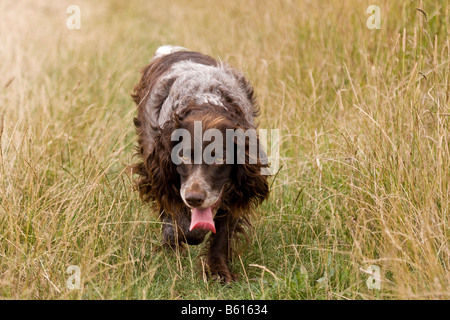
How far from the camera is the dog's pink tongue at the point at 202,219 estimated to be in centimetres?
370

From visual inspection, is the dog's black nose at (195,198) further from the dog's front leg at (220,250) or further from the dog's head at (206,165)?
the dog's front leg at (220,250)

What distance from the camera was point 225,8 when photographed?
945 centimetres

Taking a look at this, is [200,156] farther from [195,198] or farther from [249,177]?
[249,177]

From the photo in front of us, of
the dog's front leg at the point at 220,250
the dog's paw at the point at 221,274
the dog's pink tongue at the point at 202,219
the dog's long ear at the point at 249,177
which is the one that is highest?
the dog's long ear at the point at 249,177

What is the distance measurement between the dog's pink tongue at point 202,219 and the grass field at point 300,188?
26 cm

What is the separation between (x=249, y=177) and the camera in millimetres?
3898

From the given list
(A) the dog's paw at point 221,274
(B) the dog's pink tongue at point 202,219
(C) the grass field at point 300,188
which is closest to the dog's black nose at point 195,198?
(B) the dog's pink tongue at point 202,219

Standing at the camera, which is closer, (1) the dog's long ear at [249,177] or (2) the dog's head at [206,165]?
(2) the dog's head at [206,165]

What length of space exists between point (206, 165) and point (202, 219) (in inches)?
12.4

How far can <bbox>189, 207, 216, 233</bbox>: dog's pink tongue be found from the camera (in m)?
3.70

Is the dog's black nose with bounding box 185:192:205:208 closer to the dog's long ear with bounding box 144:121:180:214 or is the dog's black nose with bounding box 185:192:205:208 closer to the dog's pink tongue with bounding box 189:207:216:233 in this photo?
the dog's pink tongue with bounding box 189:207:216:233

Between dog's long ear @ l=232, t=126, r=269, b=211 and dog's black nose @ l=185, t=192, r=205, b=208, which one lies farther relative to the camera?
dog's long ear @ l=232, t=126, r=269, b=211

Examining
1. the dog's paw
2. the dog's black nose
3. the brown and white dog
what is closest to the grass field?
the dog's paw
